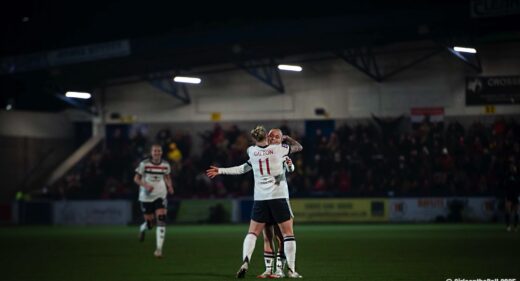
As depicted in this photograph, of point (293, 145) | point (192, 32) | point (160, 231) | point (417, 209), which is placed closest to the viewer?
point (293, 145)

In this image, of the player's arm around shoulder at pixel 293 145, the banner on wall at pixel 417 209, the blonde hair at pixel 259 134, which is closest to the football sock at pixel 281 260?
the player's arm around shoulder at pixel 293 145

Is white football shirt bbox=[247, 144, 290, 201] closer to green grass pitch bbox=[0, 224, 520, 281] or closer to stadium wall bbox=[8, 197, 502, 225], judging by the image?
green grass pitch bbox=[0, 224, 520, 281]

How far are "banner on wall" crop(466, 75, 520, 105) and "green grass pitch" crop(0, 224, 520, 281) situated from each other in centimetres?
1423

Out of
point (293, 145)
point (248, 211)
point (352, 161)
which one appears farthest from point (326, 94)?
point (293, 145)

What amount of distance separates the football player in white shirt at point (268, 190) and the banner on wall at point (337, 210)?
25.1 meters

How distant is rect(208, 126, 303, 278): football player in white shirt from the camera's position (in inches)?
570

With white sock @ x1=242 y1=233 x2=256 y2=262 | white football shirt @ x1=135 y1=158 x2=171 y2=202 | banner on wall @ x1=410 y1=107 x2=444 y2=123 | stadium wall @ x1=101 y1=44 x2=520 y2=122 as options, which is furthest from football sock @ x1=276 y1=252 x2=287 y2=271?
stadium wall @ x1=101 y1=44 x2=520 y2=122

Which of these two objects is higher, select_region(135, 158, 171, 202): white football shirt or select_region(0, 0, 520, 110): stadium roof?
select_region(0, 0, 520, 110): stadium roof

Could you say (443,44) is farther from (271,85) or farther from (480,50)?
(271,85)

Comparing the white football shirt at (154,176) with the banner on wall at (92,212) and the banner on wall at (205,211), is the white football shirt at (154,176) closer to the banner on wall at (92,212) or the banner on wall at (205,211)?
the banner on wall at (205,211)

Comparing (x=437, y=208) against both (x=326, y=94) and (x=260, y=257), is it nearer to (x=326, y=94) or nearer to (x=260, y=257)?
(x=326, y=94)

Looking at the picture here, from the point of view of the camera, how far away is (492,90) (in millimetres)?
42594

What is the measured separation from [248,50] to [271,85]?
4.88 metres

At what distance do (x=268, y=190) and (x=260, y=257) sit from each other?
5664 mm
